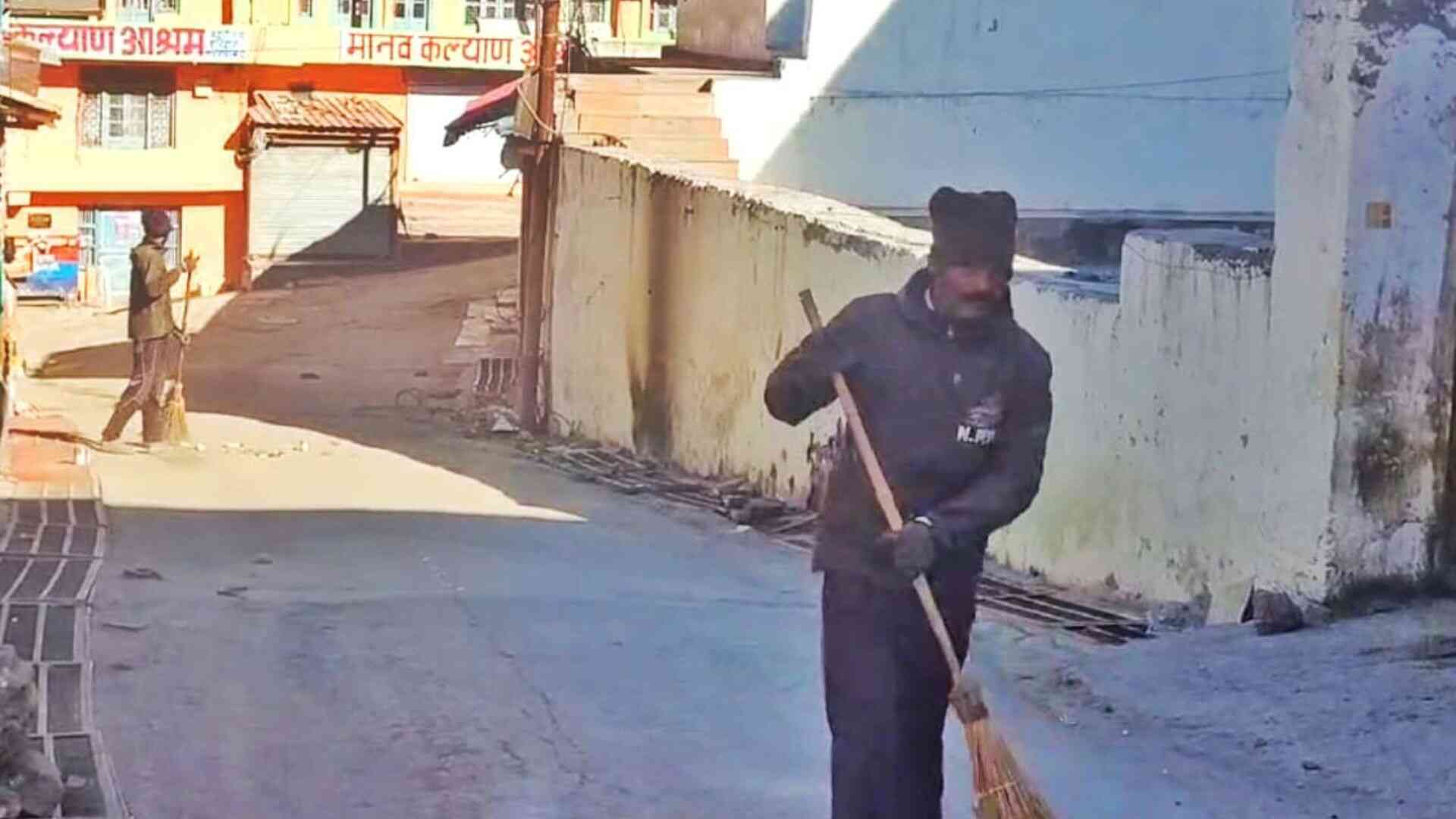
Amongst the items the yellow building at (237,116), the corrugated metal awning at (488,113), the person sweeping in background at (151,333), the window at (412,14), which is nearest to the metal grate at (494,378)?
the corrugated metal awning at (488,113)

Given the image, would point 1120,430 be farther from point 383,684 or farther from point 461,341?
Answer: point 461,341

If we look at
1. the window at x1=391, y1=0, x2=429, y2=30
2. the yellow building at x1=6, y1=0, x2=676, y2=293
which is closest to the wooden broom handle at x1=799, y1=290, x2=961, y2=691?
the yellow building at x1=6, y1=0, x2=676, y2=293

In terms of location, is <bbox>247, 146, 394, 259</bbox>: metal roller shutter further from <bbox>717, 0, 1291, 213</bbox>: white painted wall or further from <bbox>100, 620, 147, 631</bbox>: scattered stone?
<bbox>100, 620, 147, 631</bbox>: scattered stone

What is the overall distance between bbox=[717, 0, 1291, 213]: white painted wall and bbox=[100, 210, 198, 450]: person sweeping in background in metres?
8.02

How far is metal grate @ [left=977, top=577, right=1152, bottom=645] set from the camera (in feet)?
29.2

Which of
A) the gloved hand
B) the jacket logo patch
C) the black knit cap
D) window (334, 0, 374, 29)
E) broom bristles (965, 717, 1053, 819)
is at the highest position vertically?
window (334, 0, 374, 29)

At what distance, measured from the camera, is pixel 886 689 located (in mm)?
4801

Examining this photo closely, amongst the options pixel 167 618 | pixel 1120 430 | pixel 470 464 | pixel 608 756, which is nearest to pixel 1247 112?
pixel 470 464

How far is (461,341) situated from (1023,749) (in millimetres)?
24152

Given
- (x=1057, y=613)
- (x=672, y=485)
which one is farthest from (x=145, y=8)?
(x=1057, y=613)

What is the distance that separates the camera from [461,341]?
30266 mm

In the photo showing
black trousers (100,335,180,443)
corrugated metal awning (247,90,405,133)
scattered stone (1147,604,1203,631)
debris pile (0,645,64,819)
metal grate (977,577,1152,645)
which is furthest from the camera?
corrugated metal awning (247,90,405,133)

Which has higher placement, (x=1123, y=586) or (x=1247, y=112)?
(x=1247, y=112)

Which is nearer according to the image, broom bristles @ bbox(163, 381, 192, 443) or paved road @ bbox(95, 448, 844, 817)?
paved road @ bbox(95, 448, 844, 817)
